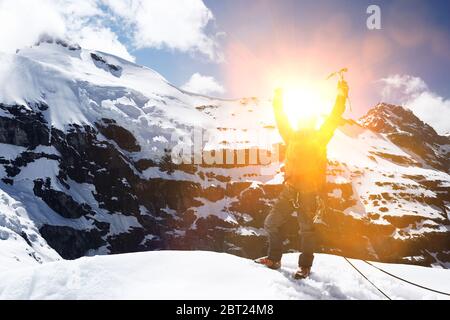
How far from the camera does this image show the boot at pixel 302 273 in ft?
23.2

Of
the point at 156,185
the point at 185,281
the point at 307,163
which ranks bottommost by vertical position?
the point at 156,185

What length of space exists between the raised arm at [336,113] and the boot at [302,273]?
2.44m

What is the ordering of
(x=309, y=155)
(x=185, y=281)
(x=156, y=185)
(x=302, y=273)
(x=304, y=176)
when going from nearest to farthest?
1. (x=185, y=281)
2. (x=302, y=273)
3. (x=304, y=176)
4. (x=309, y=155)
5. (x=156, y=185)

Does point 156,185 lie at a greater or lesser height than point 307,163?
lesser

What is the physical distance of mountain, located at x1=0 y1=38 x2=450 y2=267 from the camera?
14475cm

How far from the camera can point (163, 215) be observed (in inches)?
6511

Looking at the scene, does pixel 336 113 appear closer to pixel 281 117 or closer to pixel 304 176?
pixel 281 117

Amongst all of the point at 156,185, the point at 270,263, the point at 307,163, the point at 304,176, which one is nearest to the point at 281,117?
the point at 307,163

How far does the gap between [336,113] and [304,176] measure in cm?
130

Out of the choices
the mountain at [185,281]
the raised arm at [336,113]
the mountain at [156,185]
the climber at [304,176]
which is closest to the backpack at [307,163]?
the climber at [304,176]

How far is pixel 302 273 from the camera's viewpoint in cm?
722

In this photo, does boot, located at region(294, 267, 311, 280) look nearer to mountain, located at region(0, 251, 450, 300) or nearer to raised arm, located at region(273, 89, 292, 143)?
mountain, located at region(0, 251, 450, 300)

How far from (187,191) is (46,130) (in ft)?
184
